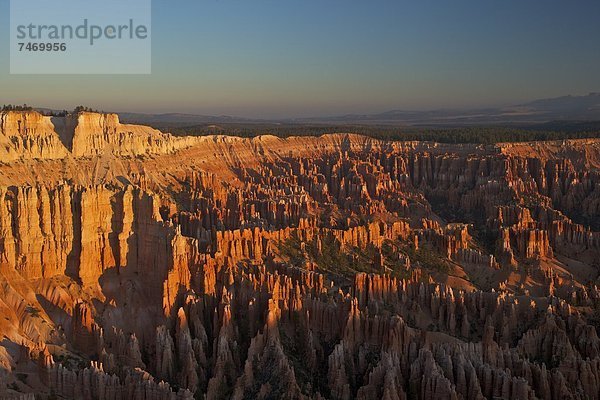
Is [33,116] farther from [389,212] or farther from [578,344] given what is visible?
[578,344]

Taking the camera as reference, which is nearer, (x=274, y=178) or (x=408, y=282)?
(x=408, y=282)

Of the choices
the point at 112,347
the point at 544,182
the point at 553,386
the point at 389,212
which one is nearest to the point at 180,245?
the point at 112,347

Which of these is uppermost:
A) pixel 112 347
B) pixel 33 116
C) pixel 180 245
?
pixel 33 116

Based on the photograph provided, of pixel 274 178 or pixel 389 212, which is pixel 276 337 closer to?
pixel 389 212

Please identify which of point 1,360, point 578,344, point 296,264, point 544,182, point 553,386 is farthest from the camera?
point 544,182

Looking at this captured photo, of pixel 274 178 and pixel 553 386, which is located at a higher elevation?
pixel 274 178

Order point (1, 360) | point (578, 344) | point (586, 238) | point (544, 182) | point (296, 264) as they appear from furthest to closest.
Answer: point (544, 182)
point (586, 238)
point (296, 264)
point (578, 344)
point (1, 360)
